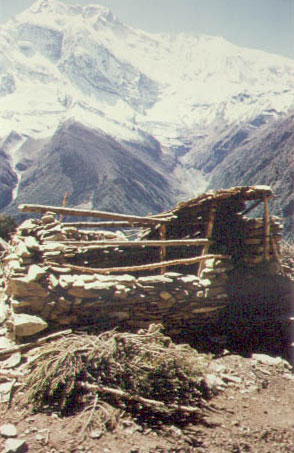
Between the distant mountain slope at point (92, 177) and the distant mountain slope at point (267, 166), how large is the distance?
1057cm

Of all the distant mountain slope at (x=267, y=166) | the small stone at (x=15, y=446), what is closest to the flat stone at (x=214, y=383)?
the small stone at (x=15, y=446)

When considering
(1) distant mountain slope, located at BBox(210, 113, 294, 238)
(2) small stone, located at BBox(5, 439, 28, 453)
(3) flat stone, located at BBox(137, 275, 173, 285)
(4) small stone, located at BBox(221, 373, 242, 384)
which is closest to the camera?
(2) small stone, located at BBox(5, 439, 28, 453)

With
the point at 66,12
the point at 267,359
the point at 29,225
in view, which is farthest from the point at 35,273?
the point at 66,12

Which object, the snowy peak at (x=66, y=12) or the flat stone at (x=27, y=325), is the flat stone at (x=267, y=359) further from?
the snowy peak at (x=66, y=12)

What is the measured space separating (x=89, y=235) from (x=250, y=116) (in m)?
88.1

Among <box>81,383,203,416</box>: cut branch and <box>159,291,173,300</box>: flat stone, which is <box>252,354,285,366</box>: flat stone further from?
<box>81,383,203,416</box>: cut branch

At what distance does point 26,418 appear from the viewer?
3.48 m

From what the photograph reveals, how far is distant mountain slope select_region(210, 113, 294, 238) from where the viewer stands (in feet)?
119

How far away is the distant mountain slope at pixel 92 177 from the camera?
50.5 m

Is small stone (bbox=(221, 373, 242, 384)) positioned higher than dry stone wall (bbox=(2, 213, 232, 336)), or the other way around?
dry stone wall (bbox=(2, 213, 232, 336))

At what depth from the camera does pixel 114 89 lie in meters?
126

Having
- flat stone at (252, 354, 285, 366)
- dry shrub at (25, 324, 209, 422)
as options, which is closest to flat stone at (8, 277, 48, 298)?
dry shrub at (25, 324, 209, 422)

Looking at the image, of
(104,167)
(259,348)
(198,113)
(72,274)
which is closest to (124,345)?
(72,274)

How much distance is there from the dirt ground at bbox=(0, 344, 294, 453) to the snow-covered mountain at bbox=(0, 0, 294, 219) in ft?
173
